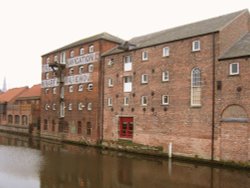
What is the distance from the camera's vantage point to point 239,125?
60.7ft

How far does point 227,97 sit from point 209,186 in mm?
7497

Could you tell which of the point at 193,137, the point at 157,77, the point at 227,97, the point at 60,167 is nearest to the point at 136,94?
the point at 157,77

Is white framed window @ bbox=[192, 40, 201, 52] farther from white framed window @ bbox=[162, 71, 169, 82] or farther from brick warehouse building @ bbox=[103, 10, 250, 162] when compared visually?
white framed window @ bbox=[162, 71, 169, 82]

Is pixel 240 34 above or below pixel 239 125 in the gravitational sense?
above

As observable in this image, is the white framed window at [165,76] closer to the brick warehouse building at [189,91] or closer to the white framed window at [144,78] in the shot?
the brick warehouse building at [189,91]

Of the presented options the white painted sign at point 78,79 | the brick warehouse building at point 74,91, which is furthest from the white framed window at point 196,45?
the white painted sign at point 78,79

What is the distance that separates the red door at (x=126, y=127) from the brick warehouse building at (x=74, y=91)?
11.3ft

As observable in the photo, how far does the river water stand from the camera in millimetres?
14234

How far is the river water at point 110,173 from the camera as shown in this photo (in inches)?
560

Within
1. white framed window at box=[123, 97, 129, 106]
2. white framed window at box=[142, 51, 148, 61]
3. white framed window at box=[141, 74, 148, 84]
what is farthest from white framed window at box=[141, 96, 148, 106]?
white framed window at box=[142, 51, 148, 61]

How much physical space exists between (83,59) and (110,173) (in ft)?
60.8

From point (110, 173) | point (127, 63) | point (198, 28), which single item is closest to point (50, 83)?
point (127, 63)

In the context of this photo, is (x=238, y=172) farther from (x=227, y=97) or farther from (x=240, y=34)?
(x=240, y=34)

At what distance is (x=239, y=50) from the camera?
19609 mm
